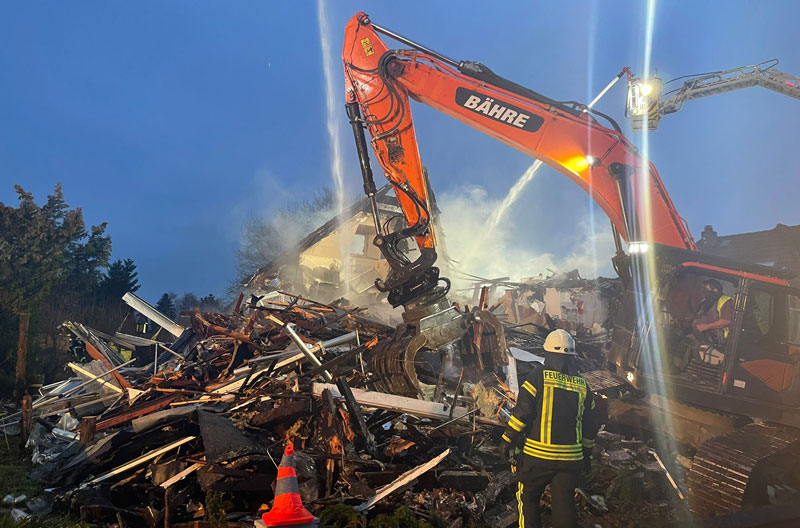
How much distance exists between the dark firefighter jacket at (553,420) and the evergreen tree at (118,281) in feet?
58.8

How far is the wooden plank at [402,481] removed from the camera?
13.3 feet

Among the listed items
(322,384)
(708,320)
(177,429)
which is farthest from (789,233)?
(177,429)

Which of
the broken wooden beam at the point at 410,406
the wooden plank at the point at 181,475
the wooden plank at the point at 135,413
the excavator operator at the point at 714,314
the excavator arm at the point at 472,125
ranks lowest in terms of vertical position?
the wooden plank at the point at 181,475

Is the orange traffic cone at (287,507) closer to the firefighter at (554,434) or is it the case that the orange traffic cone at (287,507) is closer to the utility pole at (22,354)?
the firefighter at (554,434)

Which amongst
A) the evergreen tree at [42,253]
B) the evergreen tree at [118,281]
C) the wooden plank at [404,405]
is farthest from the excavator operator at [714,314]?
the evergreen tree at [118,281]

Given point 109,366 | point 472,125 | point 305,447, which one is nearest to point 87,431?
Answer: point 305,447

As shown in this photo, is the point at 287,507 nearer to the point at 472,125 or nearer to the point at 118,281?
the point at 472,125

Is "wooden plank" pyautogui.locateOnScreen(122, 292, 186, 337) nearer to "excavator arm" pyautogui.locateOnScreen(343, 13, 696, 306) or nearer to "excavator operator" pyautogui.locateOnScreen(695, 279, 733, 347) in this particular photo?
"excavator arm" pyautogui.locateOnScreen(343, 13, 696, 306)

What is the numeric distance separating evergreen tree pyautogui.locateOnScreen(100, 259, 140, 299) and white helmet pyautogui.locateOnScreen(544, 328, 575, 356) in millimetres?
17960

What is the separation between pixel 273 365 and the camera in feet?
Result: 21.6

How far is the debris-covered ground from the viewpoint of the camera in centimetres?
421

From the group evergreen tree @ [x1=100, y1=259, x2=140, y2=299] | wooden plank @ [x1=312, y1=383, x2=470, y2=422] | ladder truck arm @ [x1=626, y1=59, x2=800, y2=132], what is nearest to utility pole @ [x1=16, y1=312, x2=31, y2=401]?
wooden plank @ [x1=312, y1=383, x2=470, y2=422]

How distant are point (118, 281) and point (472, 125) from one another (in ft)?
58.0

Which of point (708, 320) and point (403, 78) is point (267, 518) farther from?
point (403, 78)
